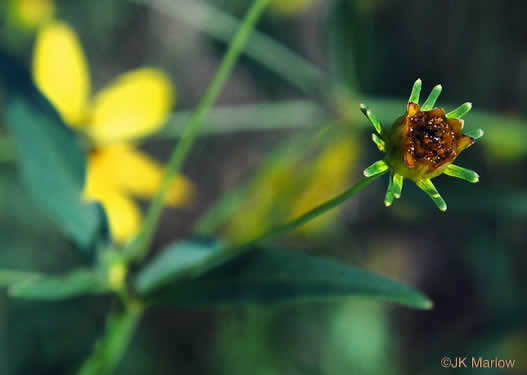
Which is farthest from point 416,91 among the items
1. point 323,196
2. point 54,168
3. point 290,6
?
point 290,6

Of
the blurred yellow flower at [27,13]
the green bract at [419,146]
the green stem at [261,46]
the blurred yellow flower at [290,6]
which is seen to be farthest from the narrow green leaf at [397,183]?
the blurred yellow flower at [27,13]

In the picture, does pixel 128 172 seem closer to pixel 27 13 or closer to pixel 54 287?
pixel 54 287

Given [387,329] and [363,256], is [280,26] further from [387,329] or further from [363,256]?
[387,329]

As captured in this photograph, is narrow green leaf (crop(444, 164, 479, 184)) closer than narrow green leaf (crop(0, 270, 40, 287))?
Yes

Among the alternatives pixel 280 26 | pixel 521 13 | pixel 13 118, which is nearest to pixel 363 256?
pixel 280 26

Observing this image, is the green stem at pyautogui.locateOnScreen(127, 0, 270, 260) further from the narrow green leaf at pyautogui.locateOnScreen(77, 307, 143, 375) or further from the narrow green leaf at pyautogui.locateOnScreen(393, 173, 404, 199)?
the narrow green leaf at pyautogui.locateOnScreen(393, 173, 404, 199)

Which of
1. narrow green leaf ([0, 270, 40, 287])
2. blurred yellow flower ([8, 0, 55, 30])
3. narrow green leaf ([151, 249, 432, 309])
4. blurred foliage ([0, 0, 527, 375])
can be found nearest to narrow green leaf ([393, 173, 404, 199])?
narrow green leaf ([151, 249, 432, 309])
